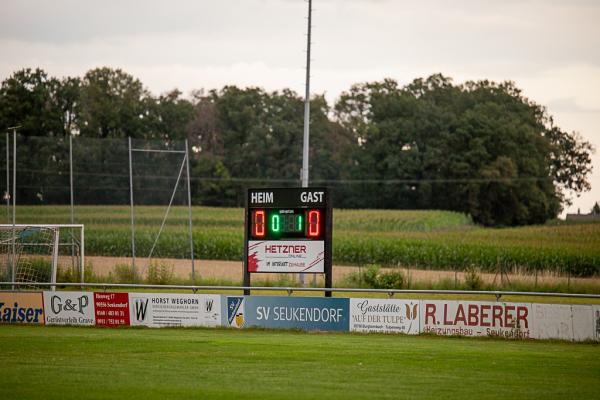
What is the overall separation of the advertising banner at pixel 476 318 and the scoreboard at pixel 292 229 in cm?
333

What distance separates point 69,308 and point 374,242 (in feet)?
88.4

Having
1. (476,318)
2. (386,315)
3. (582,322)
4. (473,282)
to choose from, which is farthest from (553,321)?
(473,282)

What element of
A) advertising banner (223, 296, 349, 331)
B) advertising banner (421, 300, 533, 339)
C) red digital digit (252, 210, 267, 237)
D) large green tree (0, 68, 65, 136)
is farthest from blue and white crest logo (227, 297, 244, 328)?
large green tree (0, 68, 65, 136)

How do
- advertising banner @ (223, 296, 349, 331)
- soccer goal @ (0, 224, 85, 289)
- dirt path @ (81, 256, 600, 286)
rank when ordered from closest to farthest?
advertising banner @ (223, 296, 349, 331), soccer goal @ (0, 224, 85, 289), dirt path @ (81, 256, 600, 286)

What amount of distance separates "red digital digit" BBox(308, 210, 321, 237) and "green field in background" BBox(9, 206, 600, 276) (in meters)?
14.9

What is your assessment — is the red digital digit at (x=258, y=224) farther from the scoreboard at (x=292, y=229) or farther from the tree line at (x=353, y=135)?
the tree line at (x=353, y=135)

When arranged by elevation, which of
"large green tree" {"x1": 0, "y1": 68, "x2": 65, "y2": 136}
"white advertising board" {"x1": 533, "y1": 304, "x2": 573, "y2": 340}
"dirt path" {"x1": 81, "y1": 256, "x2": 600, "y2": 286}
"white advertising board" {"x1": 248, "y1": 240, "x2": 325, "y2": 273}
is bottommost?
"dirt path" {"x1": 81, "y1": 256, "x2": 600, "y2": 286}

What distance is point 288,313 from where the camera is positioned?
25141 millimetres

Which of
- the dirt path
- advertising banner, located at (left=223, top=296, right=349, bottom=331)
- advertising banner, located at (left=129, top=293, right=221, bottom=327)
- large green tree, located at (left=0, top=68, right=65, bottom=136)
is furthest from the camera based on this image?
large green tree, located at (left=0, top=68, right=65, bottom=136)

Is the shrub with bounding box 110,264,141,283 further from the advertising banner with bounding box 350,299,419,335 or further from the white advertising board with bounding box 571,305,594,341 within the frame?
the white advertising board with bounding box 571,305,594,341

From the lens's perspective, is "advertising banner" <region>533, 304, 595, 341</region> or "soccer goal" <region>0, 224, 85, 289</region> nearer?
"advertising banner" <region>533, 304, 595, 341</region>

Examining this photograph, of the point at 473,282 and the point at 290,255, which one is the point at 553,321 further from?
the point at 473,282

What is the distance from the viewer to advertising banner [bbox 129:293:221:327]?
25.5 m

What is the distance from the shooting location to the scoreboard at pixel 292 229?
84.0 ft
